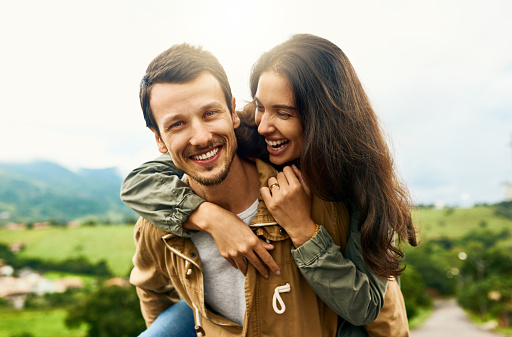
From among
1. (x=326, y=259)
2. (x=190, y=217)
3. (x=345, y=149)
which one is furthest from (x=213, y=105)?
(x=326, y=259)

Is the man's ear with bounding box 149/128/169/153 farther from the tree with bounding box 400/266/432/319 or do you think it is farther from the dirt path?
the dirt path

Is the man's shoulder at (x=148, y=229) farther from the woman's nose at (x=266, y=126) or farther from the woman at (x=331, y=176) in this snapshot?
the woman's nose at (x=266, y=126)

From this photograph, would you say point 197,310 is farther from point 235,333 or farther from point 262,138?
point 262,138

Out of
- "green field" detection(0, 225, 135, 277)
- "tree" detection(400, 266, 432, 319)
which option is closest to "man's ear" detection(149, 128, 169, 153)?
"green field" detection(0, 225, 135, 277)

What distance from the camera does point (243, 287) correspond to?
2.02 metres

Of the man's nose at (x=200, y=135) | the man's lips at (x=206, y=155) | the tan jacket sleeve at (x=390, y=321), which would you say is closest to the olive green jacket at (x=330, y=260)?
the tan jacket sleeve at (x=390, y=321)

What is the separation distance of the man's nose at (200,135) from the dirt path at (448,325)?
28.0 meters

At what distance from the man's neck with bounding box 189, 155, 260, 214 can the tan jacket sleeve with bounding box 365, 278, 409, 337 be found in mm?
906

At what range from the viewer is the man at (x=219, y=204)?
74.0 inches

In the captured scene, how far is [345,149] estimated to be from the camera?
1.92m

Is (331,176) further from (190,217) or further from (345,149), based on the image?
(190,217)

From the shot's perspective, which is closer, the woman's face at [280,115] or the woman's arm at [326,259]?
the woman's arm at [326,259]

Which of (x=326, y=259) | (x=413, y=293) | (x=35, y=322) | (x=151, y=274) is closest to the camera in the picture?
(x=326, y=259)

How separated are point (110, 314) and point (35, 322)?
6.96 m
